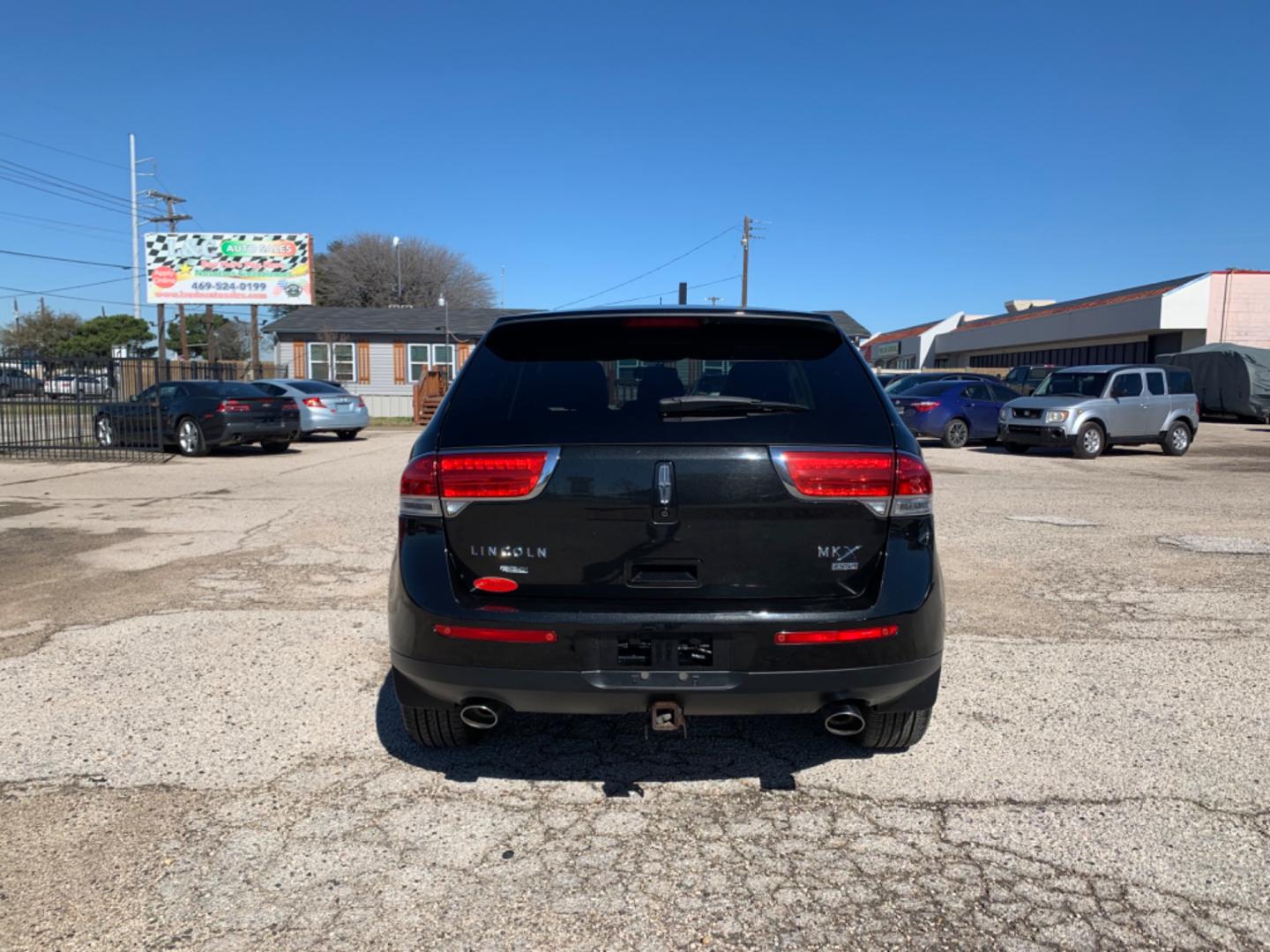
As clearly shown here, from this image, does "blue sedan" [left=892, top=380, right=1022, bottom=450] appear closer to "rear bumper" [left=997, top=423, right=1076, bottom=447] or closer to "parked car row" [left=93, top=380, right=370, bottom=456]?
"rear bumper" [left=997, top=423, right=1076, bottom=447]

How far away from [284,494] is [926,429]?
1354 cm

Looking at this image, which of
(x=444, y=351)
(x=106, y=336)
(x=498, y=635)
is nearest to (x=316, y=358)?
(x=444, y=351)

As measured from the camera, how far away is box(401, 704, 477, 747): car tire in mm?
3426

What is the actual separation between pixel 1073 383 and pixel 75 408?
19.4m

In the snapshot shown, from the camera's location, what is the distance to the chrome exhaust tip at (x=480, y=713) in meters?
3.05

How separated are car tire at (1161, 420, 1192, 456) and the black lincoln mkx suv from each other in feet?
56.3

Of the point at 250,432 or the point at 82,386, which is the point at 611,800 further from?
the point at 82,386

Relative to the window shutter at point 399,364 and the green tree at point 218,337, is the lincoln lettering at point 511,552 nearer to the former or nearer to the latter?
the window shutter at point 399,364

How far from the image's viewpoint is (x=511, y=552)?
2.93 metres

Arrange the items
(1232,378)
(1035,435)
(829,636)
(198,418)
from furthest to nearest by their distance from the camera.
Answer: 1. (1232,378)
2. (1035,435)
3. (198,418)
4. (829,636)

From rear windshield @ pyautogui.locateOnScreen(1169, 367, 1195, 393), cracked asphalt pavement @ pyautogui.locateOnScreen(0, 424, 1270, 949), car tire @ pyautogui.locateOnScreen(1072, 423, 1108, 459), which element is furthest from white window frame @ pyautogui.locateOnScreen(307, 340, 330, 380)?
cracked asphalt pavement @ pyautogui.locateOnScreen(0, 424, 1270, 949)

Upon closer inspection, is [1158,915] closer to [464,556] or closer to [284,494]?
[464,556]

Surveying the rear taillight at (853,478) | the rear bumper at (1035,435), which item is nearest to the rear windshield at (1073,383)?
the rear bumper at (1035,435)

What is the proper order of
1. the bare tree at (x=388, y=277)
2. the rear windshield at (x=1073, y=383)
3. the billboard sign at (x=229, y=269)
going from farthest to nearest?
the bare tree at (x=388, y=277), the billboard sign at (x=229, y=269), the rear windshield at (x=1073, y=383)
